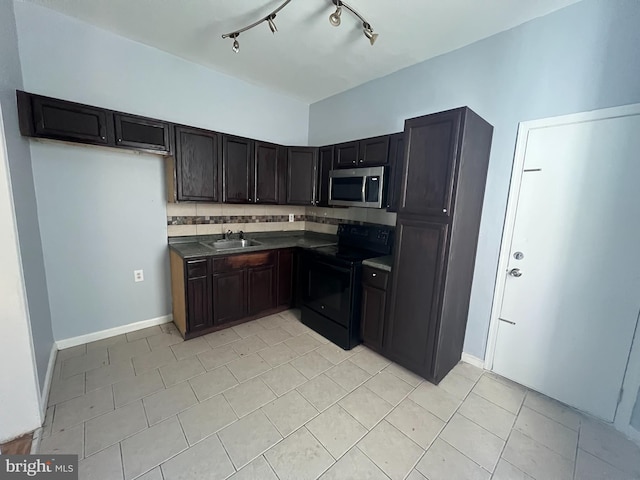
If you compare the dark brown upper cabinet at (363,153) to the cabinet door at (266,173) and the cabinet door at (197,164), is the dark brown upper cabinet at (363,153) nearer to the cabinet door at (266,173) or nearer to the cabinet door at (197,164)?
the cabinet door at (266,173)

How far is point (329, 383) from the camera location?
81.0 inches

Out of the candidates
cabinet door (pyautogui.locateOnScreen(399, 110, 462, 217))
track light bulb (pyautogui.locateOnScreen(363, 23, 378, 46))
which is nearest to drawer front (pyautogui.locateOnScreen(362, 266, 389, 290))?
cabinet door (pyautogui.locateOnScreen(399, 110, 462, 217))

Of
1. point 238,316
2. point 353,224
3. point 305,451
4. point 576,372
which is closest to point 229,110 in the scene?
point 353,224

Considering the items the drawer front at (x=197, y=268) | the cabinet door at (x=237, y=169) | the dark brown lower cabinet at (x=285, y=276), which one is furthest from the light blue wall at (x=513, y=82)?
the drawer front at (x=197, y=268)

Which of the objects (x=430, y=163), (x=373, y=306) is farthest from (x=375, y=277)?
(x=430, y=163)

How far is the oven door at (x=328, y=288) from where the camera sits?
2.49m

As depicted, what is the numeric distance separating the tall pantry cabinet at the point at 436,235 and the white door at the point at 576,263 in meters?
0.35

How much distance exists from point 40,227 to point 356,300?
2782 millimetres

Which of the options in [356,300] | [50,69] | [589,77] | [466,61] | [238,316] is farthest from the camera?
[238,316]

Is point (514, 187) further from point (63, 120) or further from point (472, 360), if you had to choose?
point (63, 120)

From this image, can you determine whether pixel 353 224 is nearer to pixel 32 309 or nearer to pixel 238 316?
pixel 238 316

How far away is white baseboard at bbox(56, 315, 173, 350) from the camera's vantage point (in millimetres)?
2354

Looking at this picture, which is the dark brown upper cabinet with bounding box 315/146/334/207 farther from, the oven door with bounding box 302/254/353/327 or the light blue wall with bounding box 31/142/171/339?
the light blue wall with bounding box 31/142/171/339

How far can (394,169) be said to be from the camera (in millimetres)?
2463
